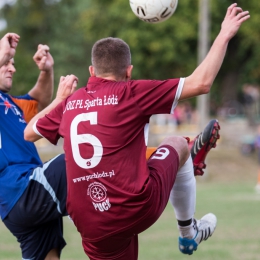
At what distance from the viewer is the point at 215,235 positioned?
11.9 metres

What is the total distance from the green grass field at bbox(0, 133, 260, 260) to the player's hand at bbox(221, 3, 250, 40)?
15.2 feet

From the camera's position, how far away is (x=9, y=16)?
43.9m

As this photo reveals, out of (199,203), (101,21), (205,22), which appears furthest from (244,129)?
(199,203)

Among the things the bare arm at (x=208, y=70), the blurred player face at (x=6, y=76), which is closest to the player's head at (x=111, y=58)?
the bare arm at (x=208, y=70)

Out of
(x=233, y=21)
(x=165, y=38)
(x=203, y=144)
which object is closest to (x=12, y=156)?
(x=203, y=144)

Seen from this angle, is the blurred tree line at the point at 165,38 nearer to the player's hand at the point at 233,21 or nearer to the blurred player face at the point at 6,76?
the blurred player face at the point at 6,76

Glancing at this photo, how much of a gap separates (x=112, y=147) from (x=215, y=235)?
7.25 metres

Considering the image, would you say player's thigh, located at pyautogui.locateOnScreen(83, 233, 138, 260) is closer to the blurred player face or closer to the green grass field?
the blurred player face

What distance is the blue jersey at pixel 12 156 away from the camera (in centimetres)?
560

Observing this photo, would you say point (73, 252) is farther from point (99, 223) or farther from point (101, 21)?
point (101, 21)

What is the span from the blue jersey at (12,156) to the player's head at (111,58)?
3.57 ft

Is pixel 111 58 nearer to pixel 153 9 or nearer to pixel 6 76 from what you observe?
pixel 153 9

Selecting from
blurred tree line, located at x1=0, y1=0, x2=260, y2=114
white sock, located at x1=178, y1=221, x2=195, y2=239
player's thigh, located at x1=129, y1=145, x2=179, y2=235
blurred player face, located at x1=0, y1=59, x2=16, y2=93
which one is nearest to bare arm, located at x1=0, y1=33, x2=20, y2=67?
blurred player face, located at x1=0, y1=59, x2=16, y2=93

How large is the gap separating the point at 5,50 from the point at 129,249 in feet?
6.73
